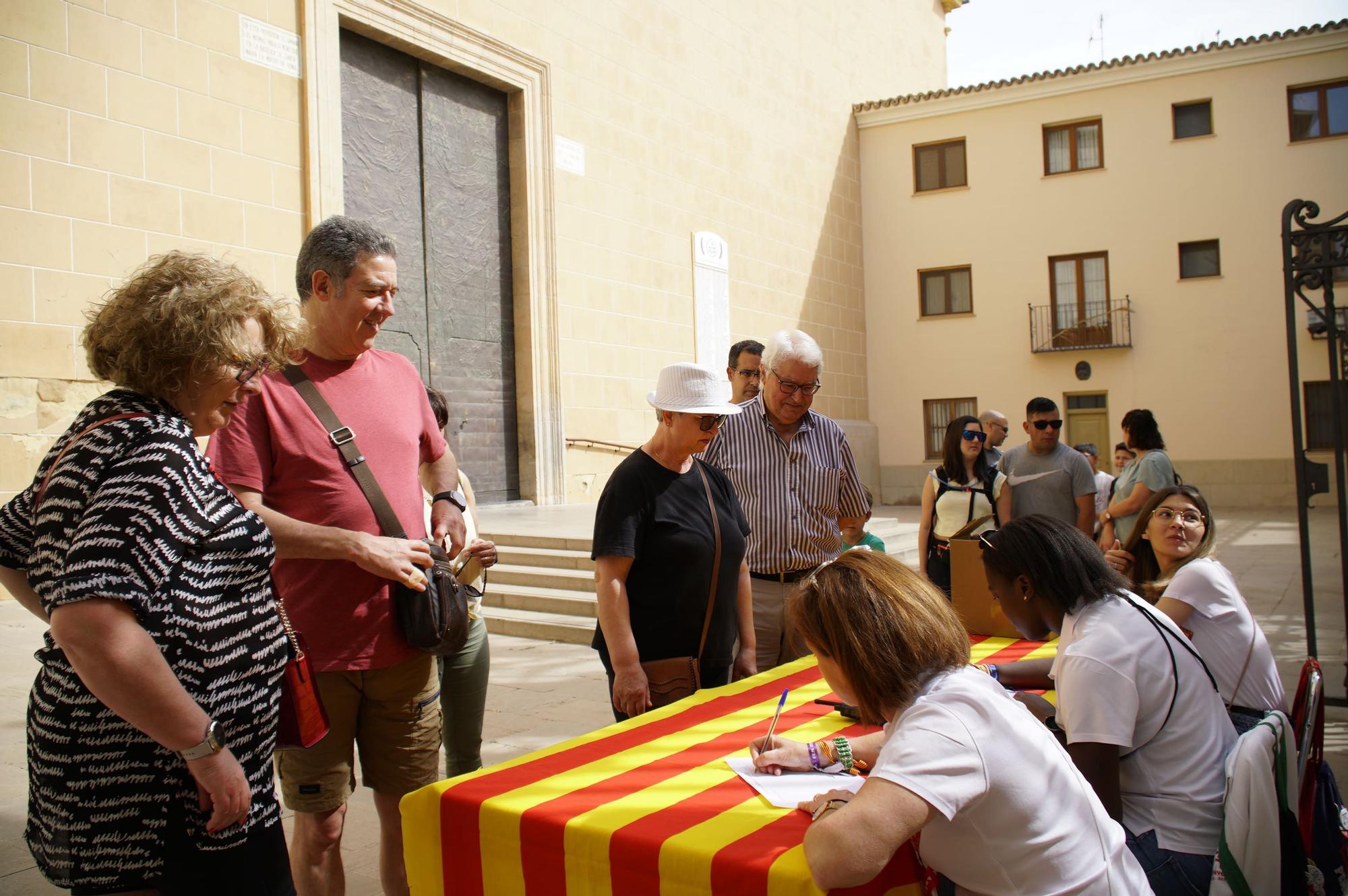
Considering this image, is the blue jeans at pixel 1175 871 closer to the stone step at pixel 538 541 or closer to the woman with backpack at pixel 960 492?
the woman with backpack at pixel 960 492

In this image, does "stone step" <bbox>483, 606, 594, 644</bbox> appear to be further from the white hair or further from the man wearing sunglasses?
the white hair

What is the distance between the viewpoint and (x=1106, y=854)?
178 cm

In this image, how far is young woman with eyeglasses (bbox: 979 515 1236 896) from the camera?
214 centimetres

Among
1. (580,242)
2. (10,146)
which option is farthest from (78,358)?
(580,242)

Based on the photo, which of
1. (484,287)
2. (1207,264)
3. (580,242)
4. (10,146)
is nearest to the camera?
(10,146)

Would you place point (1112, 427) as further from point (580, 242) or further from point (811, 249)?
point (580, 242)

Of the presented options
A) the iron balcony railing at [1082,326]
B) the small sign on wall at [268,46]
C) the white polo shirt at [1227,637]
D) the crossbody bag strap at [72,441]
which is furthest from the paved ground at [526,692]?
the iron balcony railing at [1082,326]

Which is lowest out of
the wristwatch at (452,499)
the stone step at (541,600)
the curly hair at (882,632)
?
the stone step at (541,600)

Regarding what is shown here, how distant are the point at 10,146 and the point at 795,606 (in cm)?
898

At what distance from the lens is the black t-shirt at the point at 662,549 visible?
9.95ft

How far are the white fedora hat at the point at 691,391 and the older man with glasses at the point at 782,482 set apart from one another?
29.9 inches

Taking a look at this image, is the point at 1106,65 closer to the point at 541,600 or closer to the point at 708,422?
the point at 541,600

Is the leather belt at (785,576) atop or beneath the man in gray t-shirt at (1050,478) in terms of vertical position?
beneath

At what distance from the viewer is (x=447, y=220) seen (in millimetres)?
12797
